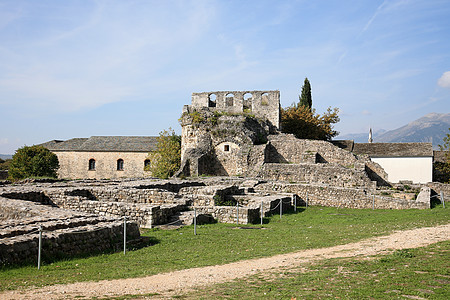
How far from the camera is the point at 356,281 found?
701 cm

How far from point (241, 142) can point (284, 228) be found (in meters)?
21.1

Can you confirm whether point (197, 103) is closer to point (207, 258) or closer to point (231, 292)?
point (207, 258)

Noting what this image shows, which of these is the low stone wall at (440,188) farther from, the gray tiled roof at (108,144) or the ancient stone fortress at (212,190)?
the gray tiled roof at (108,144)

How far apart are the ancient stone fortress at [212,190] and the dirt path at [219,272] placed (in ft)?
7.79

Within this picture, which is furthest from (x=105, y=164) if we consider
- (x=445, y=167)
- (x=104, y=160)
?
(x=445, y=167)

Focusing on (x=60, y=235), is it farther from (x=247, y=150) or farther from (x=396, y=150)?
(x=396, y=150)

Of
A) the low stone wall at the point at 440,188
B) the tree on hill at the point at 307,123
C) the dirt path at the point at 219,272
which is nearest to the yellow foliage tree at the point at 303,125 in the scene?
the tree on hill at the point at 307,123

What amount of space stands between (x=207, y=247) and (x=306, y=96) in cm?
4992

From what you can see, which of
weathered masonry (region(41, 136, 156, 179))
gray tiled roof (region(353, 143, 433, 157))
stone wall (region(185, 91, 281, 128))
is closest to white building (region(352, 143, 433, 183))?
gray tiled roof (region(353, 143, 433, 157))

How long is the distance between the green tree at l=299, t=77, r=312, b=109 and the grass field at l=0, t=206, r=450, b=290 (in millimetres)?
41702

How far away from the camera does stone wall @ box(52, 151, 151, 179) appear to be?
5275 cm

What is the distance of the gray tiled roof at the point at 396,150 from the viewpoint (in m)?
40.9

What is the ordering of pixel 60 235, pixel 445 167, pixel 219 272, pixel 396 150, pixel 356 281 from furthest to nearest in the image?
pixel 396 150, pixel 445 167, pixel 60 235, pixel 219 272, pixel 356 281

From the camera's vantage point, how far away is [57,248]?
9.67 m
